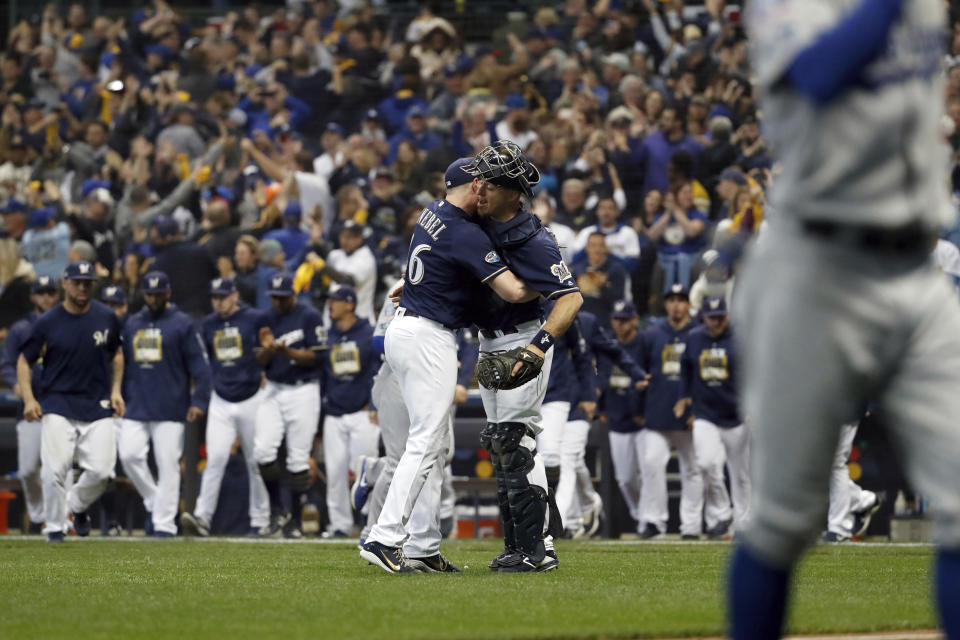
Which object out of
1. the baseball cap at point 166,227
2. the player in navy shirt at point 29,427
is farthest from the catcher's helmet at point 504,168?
the baseball cap at point 166,227

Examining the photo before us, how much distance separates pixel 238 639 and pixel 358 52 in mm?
16264

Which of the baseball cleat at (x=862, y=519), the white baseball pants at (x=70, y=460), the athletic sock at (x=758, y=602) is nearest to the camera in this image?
the athletic sock at (x=758, y=602)

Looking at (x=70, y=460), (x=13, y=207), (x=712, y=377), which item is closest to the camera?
(x=70, y=460)

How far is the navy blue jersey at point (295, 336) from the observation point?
A: 1457cm

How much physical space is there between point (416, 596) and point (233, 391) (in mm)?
8017

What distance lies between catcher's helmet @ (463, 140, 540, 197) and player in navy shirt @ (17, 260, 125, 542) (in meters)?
5.77

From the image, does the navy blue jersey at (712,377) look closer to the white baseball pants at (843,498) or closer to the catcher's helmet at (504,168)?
the white baseball pants at (843,498)

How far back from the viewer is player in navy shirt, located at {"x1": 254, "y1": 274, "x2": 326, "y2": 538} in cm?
1442

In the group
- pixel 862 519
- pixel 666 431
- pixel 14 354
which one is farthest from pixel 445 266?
pixel 14 354

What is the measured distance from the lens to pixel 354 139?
61.5 ft

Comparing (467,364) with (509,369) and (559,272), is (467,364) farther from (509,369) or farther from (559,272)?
(509,369)

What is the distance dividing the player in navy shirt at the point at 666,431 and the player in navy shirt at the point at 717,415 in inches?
7.9

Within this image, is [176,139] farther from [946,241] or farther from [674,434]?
[946,241]

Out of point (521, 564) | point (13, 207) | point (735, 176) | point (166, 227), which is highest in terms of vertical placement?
point (13, 207)
